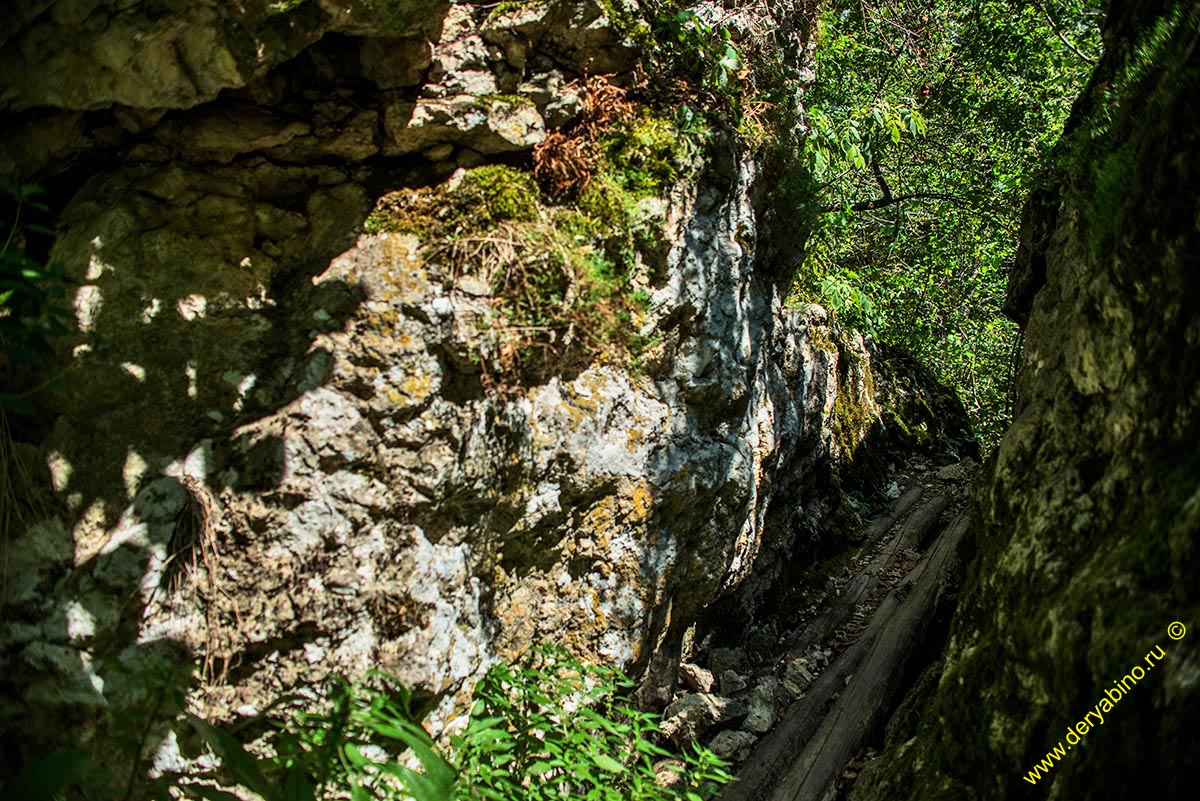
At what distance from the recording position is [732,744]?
13.5 ft

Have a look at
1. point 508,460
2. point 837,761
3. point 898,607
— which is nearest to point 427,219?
point 508,460

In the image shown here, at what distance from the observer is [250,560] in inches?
108

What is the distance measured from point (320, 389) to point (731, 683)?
3.23m

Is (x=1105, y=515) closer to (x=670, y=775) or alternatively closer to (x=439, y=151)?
(x=670, y=775)

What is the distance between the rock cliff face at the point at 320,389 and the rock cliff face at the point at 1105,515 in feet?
5.27

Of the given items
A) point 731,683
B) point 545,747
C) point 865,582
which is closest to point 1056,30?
point 865,582

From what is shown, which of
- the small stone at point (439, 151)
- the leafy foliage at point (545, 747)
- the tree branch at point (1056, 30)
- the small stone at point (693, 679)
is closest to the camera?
the leafy foliage at point (545, 747)

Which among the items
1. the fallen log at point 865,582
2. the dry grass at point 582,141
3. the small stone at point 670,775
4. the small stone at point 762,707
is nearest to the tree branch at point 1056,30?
the fallen log at point 865,582

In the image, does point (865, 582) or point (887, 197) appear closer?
point (865, 582)

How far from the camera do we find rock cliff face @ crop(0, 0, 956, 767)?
2691 millimetres

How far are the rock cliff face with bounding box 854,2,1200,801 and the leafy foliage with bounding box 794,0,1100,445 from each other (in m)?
2.53

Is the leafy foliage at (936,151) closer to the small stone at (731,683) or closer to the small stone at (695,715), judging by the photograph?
the small stone at (731,683)

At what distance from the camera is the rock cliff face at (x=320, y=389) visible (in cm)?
269

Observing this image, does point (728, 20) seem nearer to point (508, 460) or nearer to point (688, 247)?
point (688, 247)
